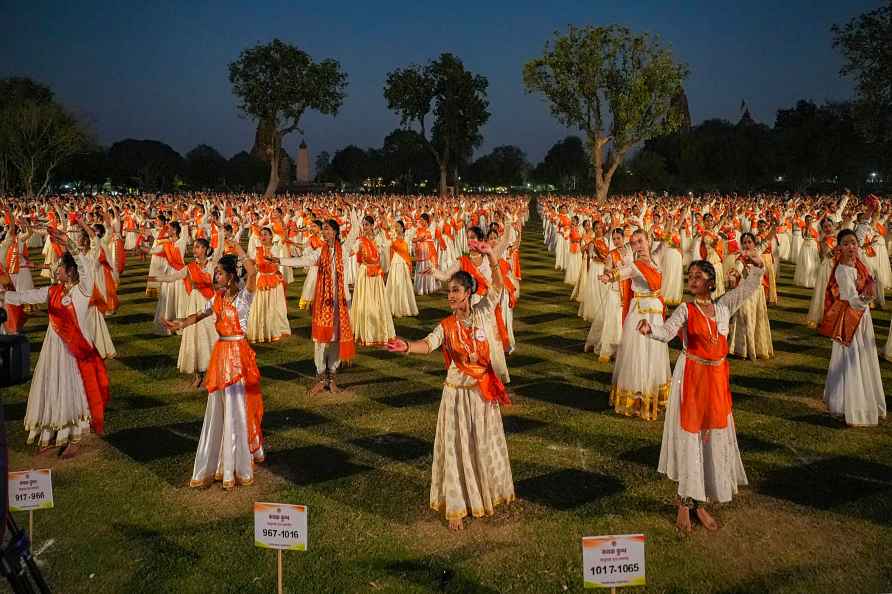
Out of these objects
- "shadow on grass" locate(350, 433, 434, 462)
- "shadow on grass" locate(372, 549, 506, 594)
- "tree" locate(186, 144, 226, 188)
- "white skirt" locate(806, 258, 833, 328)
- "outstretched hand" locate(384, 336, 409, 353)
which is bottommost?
"shadow on grass" locate(372, 549, 506, 594)

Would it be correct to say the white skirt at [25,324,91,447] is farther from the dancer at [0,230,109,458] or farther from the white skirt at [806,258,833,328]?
the white skirt at [806,258,833,328]

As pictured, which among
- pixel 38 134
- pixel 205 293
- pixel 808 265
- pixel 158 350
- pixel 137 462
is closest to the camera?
pixel 137 462

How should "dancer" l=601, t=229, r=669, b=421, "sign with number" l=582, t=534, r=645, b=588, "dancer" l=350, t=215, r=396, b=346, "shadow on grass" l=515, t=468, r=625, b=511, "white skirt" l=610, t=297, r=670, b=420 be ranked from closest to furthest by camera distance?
"sign with number" l=582, t=534, r=645, b=588
"shadow on grass" l=515, t=468, r=625, b=511
"dancer" l=601, t=229, r=669, b=421
"white skirt" l=610, t=297, r=670, b=420
"dancer" l=350, t=215, r=396, b=346

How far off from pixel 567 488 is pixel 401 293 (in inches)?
378

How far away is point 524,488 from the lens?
651cm

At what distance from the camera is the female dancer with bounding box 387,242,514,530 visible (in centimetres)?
556

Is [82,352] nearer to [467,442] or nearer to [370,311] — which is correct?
[467,442]

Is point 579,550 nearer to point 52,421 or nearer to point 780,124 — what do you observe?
point 52,421

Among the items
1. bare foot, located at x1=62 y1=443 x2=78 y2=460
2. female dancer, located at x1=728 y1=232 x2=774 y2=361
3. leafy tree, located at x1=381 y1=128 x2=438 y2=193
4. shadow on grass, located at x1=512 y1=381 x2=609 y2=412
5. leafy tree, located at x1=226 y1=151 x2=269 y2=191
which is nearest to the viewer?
bare foot, located at x1=62 y1=443 x2=78 y2=460

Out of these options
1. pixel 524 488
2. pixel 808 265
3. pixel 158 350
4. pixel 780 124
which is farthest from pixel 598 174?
pixel 780 124

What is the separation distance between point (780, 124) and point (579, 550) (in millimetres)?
81180

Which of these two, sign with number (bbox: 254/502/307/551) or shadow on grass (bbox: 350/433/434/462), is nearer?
sign with number (bbox: 254/502/307/551)

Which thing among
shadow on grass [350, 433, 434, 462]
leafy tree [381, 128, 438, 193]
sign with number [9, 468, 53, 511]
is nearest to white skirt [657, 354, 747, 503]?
shadow on grass [350, 433, 434, 462]

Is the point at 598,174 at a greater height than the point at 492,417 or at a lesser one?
greater
